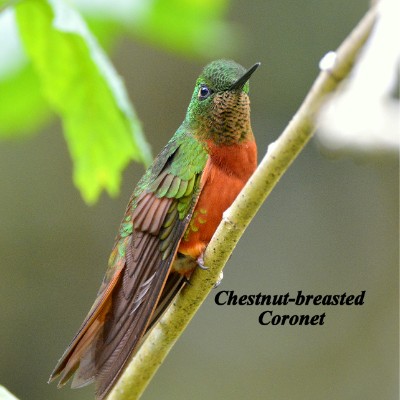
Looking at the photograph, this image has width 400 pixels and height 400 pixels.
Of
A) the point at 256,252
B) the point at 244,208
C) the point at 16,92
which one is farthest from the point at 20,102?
the point at 256,252

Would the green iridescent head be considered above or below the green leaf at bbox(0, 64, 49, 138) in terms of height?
above

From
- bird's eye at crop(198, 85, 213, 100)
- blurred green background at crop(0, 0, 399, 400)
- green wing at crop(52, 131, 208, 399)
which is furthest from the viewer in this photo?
blurred green background at crop(0, 0, 399, 400)

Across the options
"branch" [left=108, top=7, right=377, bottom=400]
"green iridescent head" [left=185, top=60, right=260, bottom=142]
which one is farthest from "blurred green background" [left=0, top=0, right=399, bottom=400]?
"branch" [left=108, top=7, right=377, bottom=400]

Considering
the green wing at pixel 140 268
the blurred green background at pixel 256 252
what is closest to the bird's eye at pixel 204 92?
the green wing at pixel 140 268

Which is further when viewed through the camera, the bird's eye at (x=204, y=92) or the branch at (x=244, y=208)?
the bird's eye at (x=204, y=92)

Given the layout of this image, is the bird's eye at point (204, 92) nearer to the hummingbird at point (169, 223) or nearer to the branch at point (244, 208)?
the hummingbird at point (169, 223)

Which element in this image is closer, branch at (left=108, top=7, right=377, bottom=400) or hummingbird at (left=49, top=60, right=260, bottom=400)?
branch at (left=108, top=7, right=377, bottom=400)

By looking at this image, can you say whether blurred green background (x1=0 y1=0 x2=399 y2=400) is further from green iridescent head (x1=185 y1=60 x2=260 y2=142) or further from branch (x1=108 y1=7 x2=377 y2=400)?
branch (x1=108 y1=7 x2=377 y2=400)

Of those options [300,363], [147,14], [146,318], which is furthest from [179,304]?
[300,363]
